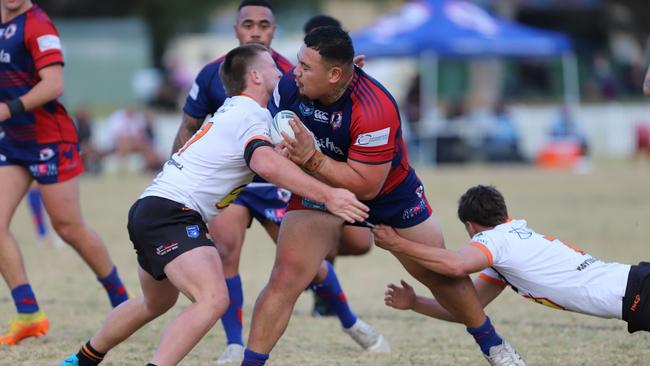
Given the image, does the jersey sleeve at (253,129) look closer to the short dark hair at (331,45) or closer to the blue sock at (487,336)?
the short dark hair at (331,45)

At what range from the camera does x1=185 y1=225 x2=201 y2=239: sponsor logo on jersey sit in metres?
4.86

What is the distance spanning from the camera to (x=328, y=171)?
16.1ft

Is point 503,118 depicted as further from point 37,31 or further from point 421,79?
point 37,31

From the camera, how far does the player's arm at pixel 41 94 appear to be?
6301 millimetres

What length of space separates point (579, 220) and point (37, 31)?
346 inches

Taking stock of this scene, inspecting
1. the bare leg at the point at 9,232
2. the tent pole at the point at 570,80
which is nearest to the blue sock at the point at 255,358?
the bare leg at the point at 9,232

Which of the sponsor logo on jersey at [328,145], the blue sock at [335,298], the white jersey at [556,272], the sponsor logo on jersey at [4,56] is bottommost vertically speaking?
the blue sock at [335,298]

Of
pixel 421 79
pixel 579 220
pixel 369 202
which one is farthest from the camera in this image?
pixel 421 79

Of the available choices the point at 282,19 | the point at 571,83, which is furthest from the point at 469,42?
the point at 282,19

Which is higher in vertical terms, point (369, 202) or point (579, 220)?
point (369, 202)

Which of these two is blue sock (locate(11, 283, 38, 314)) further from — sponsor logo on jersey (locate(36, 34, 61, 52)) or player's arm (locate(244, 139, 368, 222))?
player's arm (locate(244, 139, 368, 222))

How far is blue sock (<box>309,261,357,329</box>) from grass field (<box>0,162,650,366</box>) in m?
0.20

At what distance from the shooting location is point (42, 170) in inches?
257

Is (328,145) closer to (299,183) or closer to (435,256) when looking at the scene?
(299,183)
